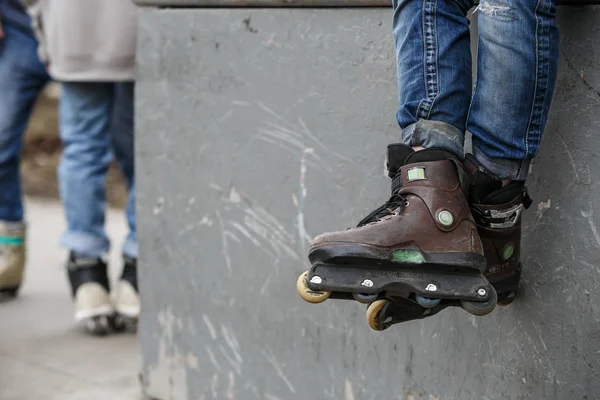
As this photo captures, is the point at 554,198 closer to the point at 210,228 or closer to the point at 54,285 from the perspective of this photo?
the point at 210,228

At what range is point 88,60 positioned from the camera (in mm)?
3361

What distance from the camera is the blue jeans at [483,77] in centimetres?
181

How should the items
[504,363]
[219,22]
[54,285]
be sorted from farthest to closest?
[54,285], [219,22], [504,363]

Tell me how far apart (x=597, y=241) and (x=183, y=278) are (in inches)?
52.8

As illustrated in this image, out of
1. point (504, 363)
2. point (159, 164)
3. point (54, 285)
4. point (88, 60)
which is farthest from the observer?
point (54, 285)

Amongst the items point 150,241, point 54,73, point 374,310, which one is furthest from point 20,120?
point 374,310

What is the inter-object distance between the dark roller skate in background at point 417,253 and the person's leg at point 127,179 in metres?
1.97

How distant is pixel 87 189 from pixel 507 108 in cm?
214

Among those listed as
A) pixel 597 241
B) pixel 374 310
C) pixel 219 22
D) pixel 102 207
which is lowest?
pixel 102 207

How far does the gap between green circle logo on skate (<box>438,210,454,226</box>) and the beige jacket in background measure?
1.82m

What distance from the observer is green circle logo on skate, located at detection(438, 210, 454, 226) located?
181 cm

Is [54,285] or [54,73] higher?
[54,73]

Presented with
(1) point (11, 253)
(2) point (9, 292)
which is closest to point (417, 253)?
(1) point (11, 253)

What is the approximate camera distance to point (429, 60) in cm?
187
